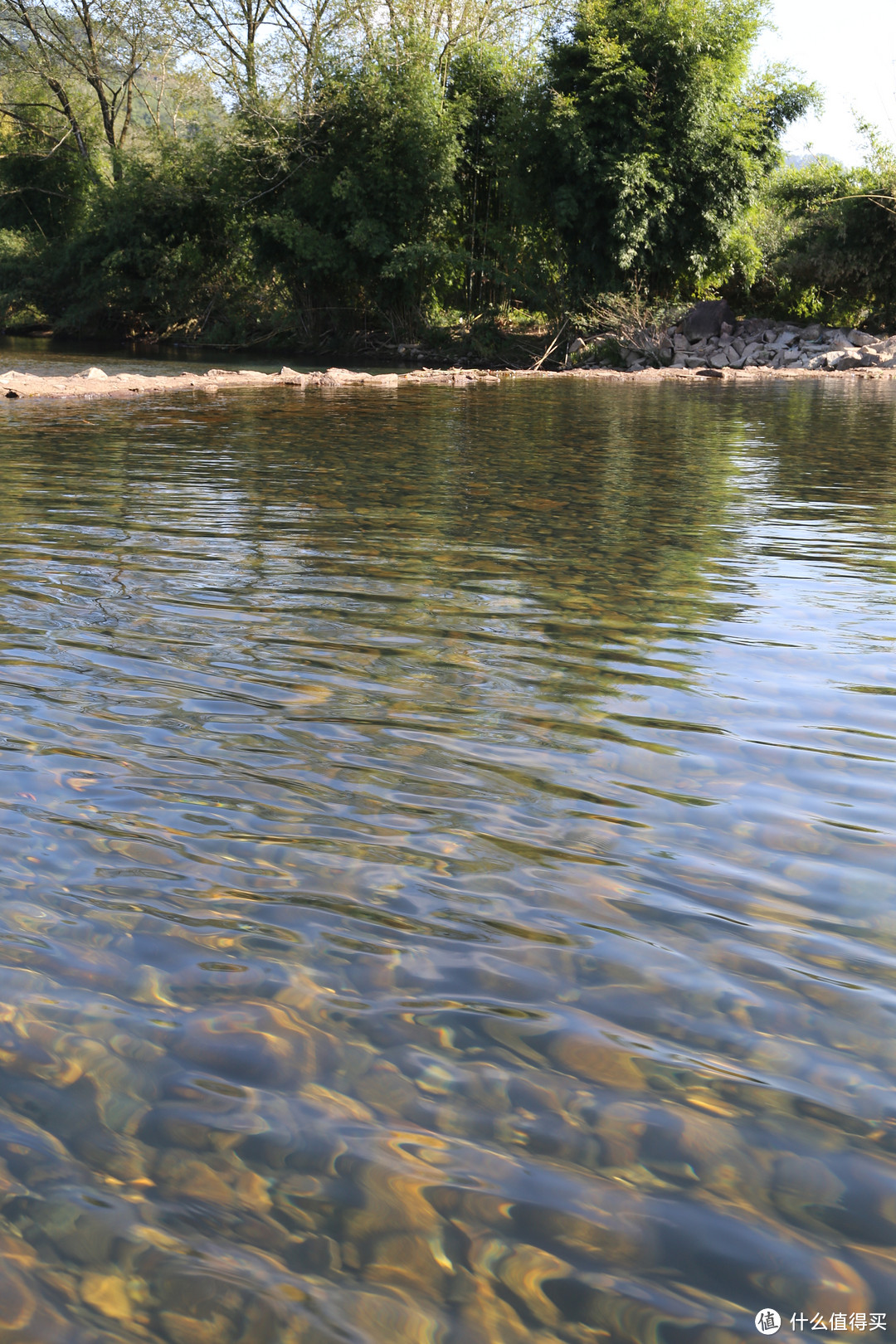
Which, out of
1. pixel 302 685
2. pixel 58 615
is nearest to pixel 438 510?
pixel 58 615

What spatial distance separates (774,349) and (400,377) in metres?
10.1

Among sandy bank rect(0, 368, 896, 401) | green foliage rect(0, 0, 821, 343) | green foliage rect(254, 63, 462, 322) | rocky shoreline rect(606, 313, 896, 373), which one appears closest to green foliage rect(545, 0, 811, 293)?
green foliage rect(0, 0, 821, 343)

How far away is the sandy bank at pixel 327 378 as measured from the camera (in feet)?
61.2

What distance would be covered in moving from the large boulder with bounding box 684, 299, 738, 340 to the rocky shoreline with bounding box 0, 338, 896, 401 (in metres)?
1.37

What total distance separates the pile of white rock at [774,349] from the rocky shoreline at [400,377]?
6cm

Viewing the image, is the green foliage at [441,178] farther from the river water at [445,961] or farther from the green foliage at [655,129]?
the river water at [445,961]

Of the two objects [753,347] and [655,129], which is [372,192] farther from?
[753,347]

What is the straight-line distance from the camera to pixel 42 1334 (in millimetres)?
1493

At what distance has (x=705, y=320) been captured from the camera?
92.6ft

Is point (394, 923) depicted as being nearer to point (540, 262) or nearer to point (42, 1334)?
point (42, 1334)

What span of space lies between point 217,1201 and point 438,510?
6.85 m

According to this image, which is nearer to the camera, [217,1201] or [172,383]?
[217,1201]

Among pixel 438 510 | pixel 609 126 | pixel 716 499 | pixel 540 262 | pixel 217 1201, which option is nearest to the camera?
pixel 217 1201

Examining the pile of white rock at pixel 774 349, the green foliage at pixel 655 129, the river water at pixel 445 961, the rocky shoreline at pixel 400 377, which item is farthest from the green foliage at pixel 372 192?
the river water at pixel 445 961
